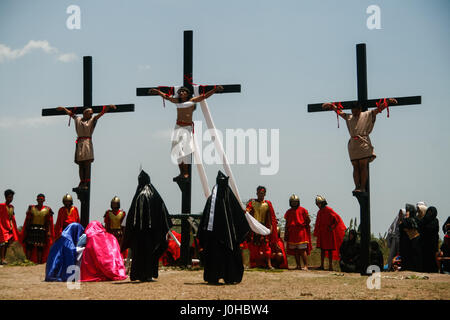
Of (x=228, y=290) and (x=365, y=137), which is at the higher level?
(x=365, y=137)

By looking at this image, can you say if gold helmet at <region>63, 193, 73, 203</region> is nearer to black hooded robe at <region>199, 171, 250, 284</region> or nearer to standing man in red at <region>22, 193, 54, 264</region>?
standing man in red at <region>22, 193, 54, 264</region>

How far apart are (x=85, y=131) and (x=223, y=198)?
432cm

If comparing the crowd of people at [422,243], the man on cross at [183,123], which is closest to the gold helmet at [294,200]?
the crowd of people at [422,243]

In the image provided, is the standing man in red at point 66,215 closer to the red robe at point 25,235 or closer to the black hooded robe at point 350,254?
the red robe at point 25,235

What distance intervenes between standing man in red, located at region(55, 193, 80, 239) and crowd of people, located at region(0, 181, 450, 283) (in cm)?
3

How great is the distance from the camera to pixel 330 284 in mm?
10633

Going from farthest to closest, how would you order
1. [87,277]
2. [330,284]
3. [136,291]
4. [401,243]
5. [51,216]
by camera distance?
[51,216] → [401,243] → [87,277] → [330,284] → [136,291]

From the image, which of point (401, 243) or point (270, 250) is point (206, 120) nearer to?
point (270, 250)

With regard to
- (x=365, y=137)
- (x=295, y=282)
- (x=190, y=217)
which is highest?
(x=365, y=137)

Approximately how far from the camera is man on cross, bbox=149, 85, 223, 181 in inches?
516

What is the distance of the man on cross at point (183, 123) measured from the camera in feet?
43.0

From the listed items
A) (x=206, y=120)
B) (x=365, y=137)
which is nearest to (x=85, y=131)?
(x=206, y=120)

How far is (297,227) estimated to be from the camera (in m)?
15.0

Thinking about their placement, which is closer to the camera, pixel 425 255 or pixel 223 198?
pixel 223 198
